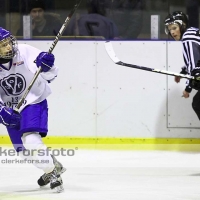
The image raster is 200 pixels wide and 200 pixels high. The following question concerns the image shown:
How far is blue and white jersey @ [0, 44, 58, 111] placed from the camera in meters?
5.04

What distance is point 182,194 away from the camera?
192 inches

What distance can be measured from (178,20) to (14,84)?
2.31 m

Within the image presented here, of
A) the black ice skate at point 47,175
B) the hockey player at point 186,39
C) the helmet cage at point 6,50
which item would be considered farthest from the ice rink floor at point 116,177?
the helmet cage at point 6,50

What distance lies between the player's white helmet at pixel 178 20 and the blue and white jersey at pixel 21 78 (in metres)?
2.11

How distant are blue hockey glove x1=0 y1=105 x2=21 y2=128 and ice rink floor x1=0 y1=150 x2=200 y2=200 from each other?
1.37 feet

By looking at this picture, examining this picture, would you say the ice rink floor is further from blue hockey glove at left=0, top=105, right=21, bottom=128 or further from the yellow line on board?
blue hockey glove at left=0, top=105, right=21, bottom=128

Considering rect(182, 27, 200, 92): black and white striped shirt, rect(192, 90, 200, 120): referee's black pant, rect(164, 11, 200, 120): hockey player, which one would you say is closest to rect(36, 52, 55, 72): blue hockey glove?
rect(164, 11, 200, 120): hockey player

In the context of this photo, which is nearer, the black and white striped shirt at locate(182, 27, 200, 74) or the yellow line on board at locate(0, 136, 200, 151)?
the black and white striped shirt at locate(182, 27, 200, 74)

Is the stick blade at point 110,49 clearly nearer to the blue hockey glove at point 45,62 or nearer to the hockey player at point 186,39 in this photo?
the hockey player at point 186,39

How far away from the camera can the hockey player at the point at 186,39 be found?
6.77 meters

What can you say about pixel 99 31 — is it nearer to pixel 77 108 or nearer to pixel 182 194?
pixel 77 108

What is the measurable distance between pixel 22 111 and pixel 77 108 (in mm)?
2111

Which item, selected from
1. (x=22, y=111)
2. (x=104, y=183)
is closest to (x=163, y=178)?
(x=104, y=183)

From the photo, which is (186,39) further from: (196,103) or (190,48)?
(196,103)
